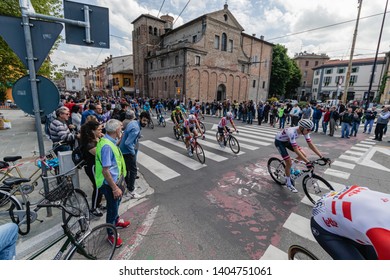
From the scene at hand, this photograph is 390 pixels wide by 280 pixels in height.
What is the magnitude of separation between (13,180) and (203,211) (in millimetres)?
3358

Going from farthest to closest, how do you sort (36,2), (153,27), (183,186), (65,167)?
(153,27) < (36,2) < (183,186) < (65,167)

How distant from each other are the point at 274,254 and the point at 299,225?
101cm

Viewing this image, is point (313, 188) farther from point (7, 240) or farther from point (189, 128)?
point (7, 240)

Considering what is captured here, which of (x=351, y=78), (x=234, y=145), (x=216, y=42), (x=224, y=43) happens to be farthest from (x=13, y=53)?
(x=351, y=78)

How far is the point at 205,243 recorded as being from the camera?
3062 millimetres

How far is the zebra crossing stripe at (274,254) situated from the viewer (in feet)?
9.27

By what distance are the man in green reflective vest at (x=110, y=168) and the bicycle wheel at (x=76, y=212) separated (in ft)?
1.17

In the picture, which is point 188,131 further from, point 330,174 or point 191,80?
point 191,80

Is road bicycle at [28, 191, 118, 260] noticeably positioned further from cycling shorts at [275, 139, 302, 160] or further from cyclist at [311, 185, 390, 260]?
cycling shorts at [275, 139, 302, 160]

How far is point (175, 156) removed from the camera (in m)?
7.41

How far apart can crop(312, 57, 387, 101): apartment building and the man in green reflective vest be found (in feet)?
188

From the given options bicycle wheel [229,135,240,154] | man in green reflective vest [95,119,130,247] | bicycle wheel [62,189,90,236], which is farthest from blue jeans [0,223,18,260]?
bicycle wheel [229,135,240,154]

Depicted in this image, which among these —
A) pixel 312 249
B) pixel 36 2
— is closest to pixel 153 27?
pixel 36 2
